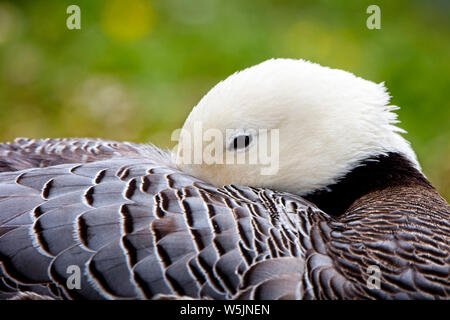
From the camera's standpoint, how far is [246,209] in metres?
2.13

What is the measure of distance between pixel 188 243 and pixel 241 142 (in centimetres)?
58

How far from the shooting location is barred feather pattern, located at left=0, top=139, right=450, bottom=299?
6.28 feet

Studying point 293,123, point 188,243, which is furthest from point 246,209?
point 293,123

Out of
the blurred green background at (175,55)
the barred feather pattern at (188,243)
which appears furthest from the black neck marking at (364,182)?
the blurred green background at (175,55)

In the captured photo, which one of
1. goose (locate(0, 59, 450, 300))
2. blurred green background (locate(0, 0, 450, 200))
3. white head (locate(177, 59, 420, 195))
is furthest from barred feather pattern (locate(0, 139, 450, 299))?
blurred green background (locate(0, 0, 450, 200))

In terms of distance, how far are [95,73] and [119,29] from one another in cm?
62

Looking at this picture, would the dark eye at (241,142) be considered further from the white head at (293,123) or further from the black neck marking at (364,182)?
the black neck marking at (364,182)

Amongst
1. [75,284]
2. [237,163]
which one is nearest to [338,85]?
[237,163]

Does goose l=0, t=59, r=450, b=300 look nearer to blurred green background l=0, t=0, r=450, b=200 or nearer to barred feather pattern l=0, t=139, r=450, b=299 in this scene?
barred feather pattern l=0, t=139, r=450, b=299

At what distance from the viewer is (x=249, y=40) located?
5621 millimetres

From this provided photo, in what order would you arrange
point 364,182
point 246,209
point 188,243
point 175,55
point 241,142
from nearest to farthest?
point 188,243 → point 246,209 → point 241,142 → point 364,182 → point 175,55

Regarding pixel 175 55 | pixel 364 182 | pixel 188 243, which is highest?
pixel 175 55

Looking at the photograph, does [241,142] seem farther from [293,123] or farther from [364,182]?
[364,182]

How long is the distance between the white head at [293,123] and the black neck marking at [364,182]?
0.10 feet
